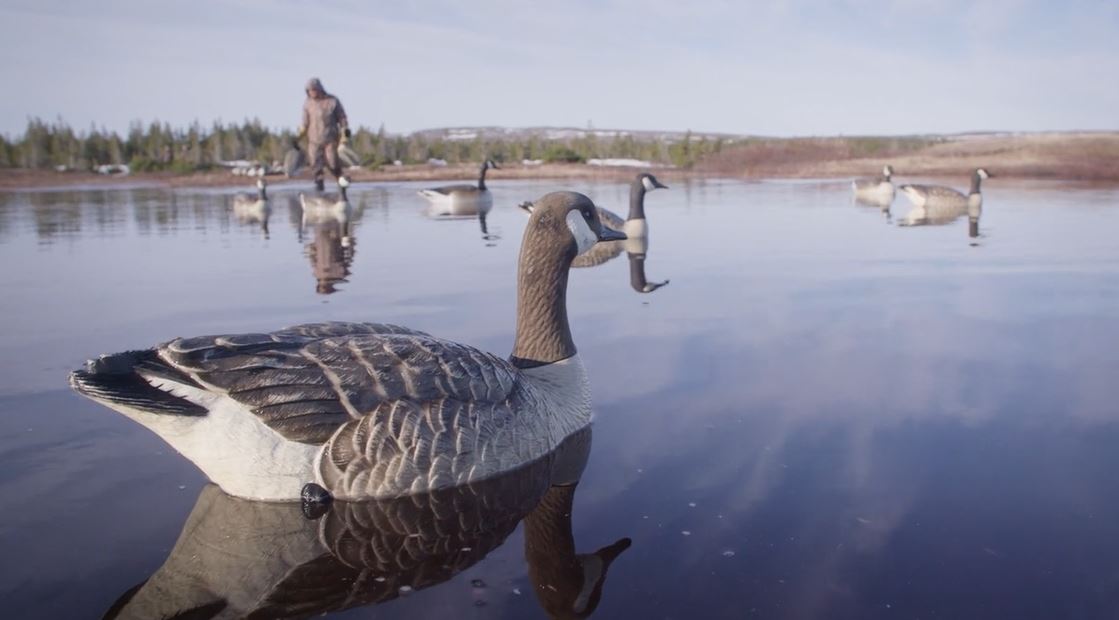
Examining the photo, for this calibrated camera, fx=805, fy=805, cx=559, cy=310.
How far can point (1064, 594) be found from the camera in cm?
292

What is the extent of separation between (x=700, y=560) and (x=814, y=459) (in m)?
1.26

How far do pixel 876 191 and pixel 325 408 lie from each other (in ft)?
79.0

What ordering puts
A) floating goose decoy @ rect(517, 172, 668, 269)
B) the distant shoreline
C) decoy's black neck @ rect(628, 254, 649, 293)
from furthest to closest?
the distant shoreline → floating goose decoy @ rect(517, 172, 668, 269) → decoy's black neck @ rect(628, 254, 649, 293)

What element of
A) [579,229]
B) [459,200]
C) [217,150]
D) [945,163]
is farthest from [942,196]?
[217,150]

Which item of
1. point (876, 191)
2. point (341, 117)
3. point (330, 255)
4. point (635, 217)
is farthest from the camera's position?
point (876, 191)

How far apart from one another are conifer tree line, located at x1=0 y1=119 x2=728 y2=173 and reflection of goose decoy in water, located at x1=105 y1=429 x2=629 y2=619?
5138 cm

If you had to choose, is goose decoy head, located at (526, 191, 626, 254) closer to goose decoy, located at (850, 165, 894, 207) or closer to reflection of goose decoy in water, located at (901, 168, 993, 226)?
reflection of goose decoy in water, located at (901, 168, 993, 226)

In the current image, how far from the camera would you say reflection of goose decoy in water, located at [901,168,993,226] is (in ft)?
61.9

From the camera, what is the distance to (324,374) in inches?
146

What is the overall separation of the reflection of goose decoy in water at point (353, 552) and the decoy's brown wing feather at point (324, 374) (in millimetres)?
434

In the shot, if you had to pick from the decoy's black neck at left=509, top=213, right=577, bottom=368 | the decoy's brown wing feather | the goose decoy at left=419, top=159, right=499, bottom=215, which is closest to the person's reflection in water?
the decoy's black neck at left=509, top=213, right=577, bottom=368

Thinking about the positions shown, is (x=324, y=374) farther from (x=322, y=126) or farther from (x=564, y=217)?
(x=322, y=126)

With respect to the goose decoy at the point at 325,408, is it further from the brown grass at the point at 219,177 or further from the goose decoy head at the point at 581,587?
the brown grass at the point at 219,177

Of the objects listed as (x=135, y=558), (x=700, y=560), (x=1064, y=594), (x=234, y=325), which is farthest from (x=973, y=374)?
(x=234, y=325)
